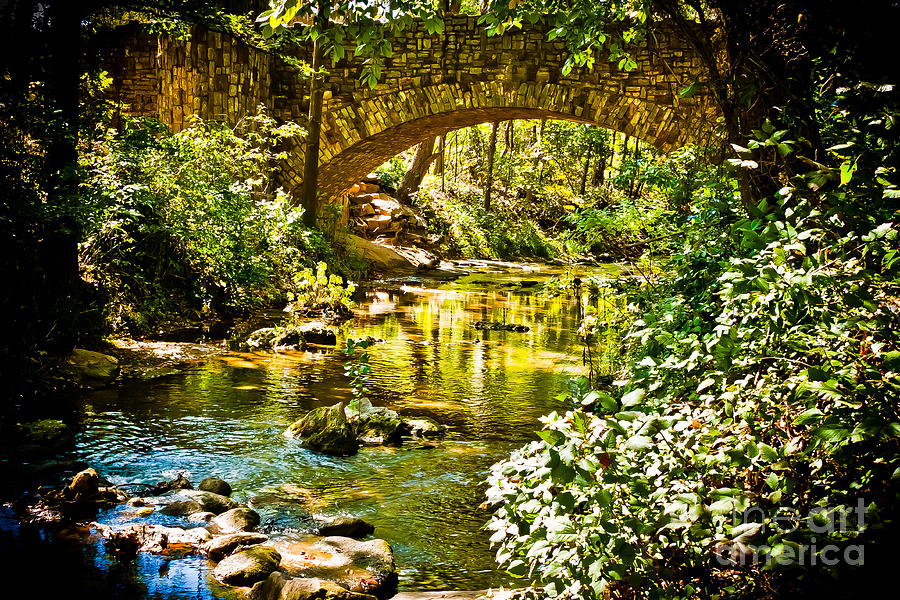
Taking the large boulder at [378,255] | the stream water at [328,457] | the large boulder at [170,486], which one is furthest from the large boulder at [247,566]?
the large boulder at [378,255]

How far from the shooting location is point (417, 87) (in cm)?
1119

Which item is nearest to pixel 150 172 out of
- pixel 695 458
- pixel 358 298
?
pixel 358 298

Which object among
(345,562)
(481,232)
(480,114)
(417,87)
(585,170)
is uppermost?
(585,170)

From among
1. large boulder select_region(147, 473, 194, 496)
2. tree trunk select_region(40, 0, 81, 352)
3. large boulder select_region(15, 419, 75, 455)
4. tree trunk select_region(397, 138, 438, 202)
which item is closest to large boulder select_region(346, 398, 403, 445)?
large boulder select_region(147, 473, 194, 496)

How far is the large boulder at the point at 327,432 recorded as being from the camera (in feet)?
13.9

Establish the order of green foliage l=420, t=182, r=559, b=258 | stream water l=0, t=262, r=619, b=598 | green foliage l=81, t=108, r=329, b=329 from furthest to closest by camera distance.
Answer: green foliage l=420, t=182, r=559, b=258 → green foliage l=81, t=108, r=329, b=329 → stream water l=0, t=262, r=619, b=598

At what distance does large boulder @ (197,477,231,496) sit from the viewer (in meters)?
3.45

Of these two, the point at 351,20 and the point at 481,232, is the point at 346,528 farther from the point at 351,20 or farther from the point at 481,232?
the point at 481,232

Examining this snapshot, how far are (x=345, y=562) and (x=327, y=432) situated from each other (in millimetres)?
1577

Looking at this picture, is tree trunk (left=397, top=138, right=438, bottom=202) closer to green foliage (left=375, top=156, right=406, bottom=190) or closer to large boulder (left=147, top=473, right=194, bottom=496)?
green foliage (left=375, top=156, right=406, bottom=190)

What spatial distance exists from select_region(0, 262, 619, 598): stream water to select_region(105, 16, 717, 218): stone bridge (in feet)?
15.4

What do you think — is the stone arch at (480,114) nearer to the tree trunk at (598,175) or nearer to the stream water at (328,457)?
the stream water at (328,457)

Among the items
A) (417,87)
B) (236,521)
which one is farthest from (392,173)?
(236,521)

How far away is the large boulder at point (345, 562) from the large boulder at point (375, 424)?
1.45m
